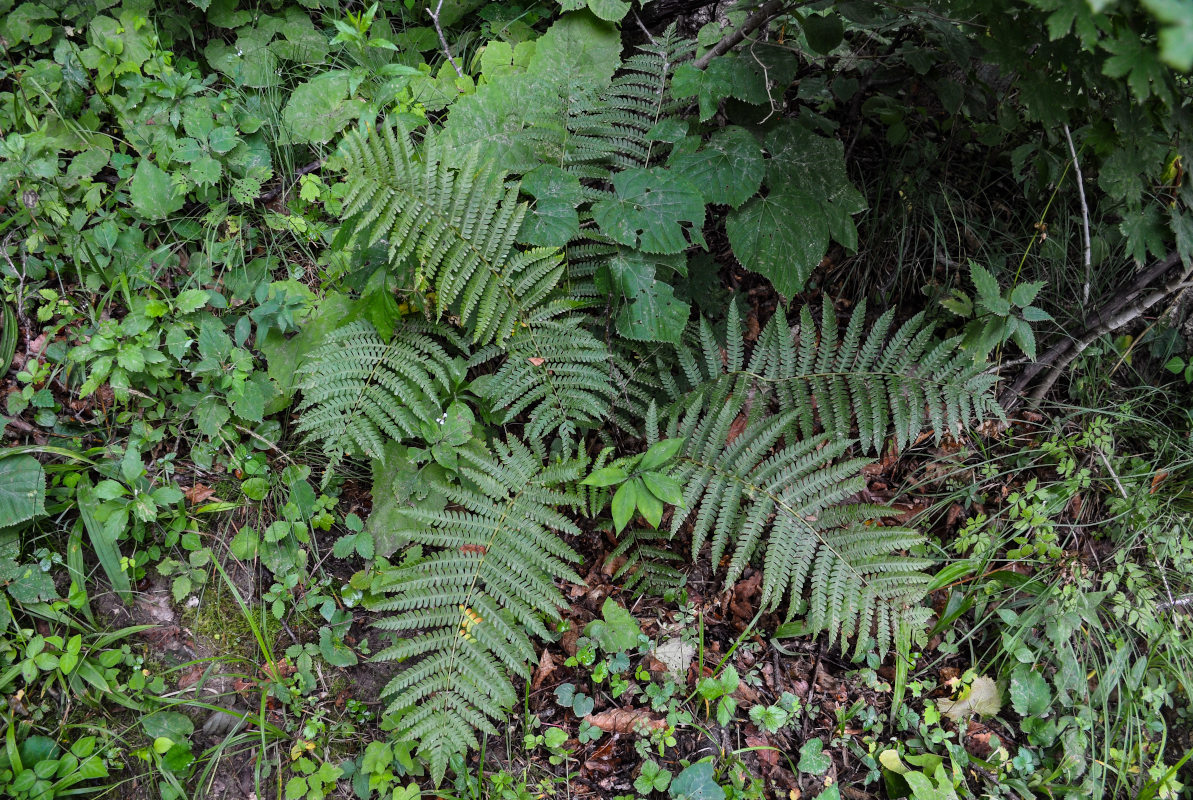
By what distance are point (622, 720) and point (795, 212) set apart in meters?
1.82

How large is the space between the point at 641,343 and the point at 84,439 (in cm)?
206

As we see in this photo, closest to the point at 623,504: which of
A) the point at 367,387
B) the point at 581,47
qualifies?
the point at 367,387

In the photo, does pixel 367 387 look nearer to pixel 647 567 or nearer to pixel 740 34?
pixel 647 567

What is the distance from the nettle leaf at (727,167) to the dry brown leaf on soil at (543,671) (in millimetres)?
1675

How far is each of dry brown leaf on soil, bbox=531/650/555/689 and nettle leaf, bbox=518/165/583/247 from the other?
1.43 m

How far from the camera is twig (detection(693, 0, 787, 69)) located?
2356 millimetres

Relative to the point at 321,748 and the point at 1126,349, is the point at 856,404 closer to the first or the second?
the point at 1126,349

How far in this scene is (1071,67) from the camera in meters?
1.78

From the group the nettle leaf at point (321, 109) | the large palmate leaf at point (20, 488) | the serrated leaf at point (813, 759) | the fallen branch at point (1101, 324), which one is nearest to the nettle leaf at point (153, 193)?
the nettle leaf at point (321, 109)

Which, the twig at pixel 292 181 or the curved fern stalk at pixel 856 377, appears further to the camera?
the twig at pixel 292 181

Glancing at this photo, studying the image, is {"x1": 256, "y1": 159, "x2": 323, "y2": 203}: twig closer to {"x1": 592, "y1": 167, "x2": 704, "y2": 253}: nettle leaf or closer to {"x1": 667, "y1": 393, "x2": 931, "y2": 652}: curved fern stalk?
{"x1": 592, "y1": 167, "x2": 704, "y2": 253}: nettle leaf

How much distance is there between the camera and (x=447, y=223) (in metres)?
2.29

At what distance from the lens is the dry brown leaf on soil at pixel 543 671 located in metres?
2.37

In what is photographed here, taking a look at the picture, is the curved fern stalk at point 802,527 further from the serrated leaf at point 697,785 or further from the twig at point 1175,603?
the twig at point 1175,603
